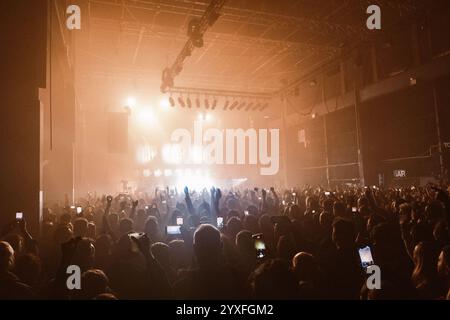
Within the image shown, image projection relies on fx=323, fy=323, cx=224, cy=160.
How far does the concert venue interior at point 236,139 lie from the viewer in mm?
3840

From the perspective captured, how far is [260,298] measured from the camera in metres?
2.33

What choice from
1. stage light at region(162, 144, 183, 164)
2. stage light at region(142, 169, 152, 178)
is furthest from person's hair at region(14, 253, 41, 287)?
stage light at region(162, 144, 183, 164)

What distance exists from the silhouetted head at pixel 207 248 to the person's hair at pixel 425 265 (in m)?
2.06

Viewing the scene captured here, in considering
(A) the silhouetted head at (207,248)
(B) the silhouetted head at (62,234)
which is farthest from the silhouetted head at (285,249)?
(B) the silhouetted head at (62,234)

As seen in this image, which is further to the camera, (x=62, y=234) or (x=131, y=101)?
(x=131, y=101)

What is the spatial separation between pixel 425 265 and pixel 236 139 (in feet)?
106

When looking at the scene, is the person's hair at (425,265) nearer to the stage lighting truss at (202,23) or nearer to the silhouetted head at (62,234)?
the silhouetted head at (62,234)

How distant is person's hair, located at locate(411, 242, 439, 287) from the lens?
3195mm

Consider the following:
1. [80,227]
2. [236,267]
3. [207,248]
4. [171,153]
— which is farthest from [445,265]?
[171,153]

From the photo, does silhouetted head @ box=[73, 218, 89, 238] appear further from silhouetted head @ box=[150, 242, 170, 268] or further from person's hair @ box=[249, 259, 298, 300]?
person's hair @ box=[249, 259, 298, 300]

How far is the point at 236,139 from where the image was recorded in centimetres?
3528

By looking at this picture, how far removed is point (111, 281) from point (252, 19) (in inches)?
587

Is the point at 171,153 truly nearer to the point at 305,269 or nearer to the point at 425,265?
the point at 305,269
